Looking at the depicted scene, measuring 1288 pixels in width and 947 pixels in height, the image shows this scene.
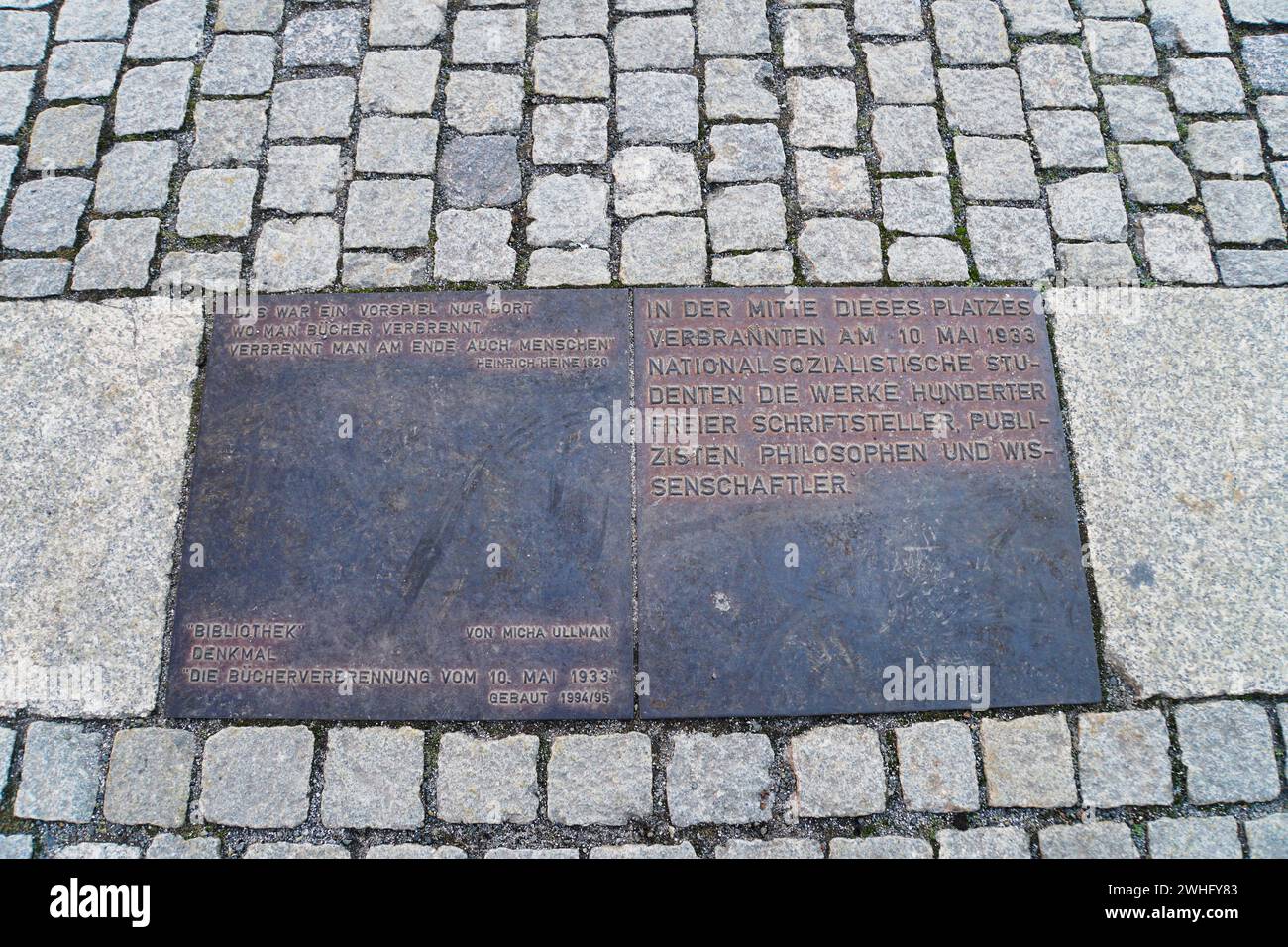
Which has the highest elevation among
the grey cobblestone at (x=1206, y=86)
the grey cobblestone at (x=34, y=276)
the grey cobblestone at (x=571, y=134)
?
the grey cobblestone at (x=1206, y=86)

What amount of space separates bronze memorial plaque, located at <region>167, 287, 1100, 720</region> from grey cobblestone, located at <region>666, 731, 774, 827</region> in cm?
12

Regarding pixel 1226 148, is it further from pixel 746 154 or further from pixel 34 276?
pixel 34 276

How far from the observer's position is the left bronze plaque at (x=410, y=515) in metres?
2.90

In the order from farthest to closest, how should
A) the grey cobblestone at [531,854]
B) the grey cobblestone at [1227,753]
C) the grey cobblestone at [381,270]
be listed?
1. the grey cobblestone at [381,270]
2. the grey cobblestone at [1227,753]
3. the grey cobblestone at [531,854]

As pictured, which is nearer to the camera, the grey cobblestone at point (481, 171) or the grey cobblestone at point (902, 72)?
the grey cobblestone at point (481, 171)

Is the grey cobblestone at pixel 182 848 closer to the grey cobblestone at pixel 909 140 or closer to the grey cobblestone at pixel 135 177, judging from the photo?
the grey cobblestone at pixel 135 177

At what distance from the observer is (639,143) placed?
361cm

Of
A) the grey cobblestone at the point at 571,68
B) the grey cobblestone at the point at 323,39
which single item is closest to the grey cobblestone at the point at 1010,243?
the grey cobblestone at the point at 571,68

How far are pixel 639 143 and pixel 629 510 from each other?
1598 mm

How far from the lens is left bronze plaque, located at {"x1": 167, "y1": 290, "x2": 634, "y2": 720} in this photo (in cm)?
290

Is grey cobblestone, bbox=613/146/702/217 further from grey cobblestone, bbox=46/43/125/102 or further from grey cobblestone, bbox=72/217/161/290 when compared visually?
grey cobblestone, bbox=46/43/125/102

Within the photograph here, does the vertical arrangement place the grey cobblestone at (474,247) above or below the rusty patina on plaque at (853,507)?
above
